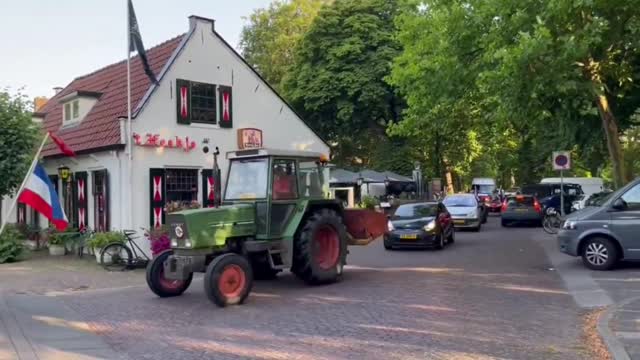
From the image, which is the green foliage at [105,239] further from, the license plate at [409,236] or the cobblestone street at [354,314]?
the license plate at [409,236]

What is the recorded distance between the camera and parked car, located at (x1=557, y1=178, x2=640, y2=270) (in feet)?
42.8

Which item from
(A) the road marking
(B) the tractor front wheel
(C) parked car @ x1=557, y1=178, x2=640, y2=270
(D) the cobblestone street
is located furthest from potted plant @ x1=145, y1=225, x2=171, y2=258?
(C) parked car @ x1=557, y1=178, x2=640, y2=270

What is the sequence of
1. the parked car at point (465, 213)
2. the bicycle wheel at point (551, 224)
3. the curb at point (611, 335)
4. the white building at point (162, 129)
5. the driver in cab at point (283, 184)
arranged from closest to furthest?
the curb at point (611, 335), the driver in cab at point (283, 184), the white building at point (162, 129), the bicycle wheel at point (551, 224), the parked car at point (465, 213)

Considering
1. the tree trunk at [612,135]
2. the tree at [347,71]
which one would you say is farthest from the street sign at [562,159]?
the tree at [347,71]

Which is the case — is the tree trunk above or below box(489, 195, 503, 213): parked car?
above

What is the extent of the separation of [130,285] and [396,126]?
11346 millimetres

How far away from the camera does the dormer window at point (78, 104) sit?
2119 centimetres

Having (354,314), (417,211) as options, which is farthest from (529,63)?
(354,314)

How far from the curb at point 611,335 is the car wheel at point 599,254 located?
→ 383 centimetres

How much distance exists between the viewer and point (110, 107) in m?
20.0

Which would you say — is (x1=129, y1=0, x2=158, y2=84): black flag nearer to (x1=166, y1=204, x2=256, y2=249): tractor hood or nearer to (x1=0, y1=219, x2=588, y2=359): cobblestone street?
(x1=0, y1=219, x2=588, y2=359): cobblestone street

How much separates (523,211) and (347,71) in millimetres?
14506

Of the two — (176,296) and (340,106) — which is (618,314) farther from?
(340,106)

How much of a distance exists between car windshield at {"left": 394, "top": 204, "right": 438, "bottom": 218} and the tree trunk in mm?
5163
